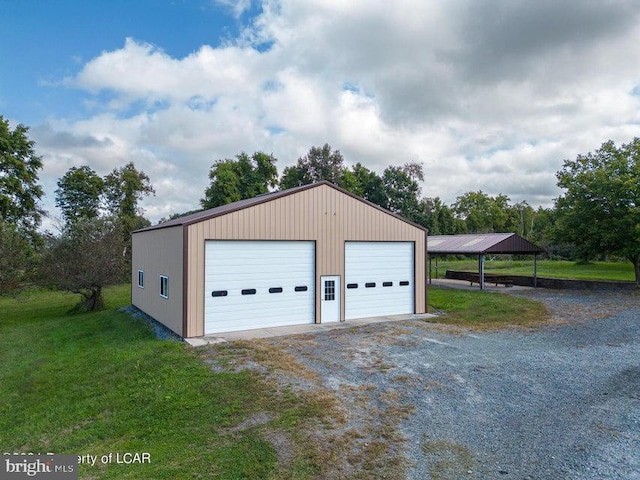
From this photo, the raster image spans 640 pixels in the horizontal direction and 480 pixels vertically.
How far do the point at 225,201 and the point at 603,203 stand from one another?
1239 inches

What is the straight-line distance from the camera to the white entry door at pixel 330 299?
1276 centimetres

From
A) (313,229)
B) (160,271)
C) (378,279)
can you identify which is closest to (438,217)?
(378,279)

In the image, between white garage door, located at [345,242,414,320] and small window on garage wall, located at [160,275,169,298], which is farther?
white garage door, located at [345,242,414,320]

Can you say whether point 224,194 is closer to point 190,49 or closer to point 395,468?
point 190,49

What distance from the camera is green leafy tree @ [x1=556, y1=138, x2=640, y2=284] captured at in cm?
1879

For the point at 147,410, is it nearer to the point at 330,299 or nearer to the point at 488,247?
the point at 330,299

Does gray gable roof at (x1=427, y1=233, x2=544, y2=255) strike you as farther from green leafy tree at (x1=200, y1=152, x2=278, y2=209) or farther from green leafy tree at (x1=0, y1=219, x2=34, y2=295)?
green leafy tree at (x1=200, y1=152, x2=278, y2=209)

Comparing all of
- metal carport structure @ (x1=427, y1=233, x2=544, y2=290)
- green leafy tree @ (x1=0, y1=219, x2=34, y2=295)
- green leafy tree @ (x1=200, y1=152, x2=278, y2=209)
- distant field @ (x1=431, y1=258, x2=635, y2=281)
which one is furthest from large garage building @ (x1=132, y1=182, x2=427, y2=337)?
green leafy tree @ (x1=200, y1=152, x2=278, y2=209)

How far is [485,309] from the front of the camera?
50.3 feet

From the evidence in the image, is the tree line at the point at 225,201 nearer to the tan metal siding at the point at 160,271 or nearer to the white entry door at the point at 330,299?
the tan metal siding at the point at 160,271

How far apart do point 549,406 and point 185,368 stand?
255 inches

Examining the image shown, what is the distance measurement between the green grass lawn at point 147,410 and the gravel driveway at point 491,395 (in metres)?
1.12

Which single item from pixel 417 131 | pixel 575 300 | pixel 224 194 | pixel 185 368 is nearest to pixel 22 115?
pixel 224 194

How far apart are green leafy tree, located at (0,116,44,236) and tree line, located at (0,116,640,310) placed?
0.07m
